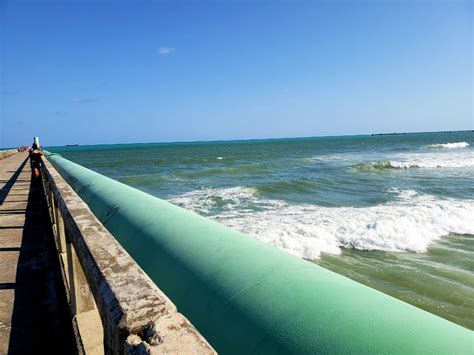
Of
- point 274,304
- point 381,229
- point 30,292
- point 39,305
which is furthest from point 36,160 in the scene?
point 274,304

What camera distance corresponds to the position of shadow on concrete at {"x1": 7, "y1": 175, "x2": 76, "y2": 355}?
8.78 ft

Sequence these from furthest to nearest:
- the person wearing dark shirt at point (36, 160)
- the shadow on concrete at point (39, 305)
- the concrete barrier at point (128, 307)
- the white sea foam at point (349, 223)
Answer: the person wearing dark shirt at point (36, 160), the white sea foam at point (349, 223), the shadow on concrete at point (39, 305), the concrete barrier at point (128, 307)

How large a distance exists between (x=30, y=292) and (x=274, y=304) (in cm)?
334

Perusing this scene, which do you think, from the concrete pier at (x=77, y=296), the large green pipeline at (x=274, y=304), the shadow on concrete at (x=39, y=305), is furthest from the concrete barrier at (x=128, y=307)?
the shadow on concrete at (x=39, y=305)

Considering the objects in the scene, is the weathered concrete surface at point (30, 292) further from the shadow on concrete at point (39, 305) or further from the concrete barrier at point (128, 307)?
the concrete barrier at point (128, 307)

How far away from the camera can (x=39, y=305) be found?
3.22 metres

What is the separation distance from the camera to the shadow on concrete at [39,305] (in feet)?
8.78

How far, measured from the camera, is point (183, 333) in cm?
90

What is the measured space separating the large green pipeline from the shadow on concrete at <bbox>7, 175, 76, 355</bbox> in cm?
156

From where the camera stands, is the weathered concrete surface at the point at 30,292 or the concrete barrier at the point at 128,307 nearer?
the concrete barrier at the point at 128,307

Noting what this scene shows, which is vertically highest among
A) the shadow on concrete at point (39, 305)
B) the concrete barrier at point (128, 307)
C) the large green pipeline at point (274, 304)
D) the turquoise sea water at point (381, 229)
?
the concrete barrier at point (128, 307)

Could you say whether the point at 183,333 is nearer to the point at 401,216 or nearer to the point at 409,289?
the point at 409,289

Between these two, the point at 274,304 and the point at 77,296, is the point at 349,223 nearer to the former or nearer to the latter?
the point at 77,296

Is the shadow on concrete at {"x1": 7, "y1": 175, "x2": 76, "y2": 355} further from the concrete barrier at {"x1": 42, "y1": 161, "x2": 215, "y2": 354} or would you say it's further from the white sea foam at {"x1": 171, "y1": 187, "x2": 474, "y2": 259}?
the white sea foam at {"x1": 171, "y1": 187, "x2": 474, "y2": 259}
